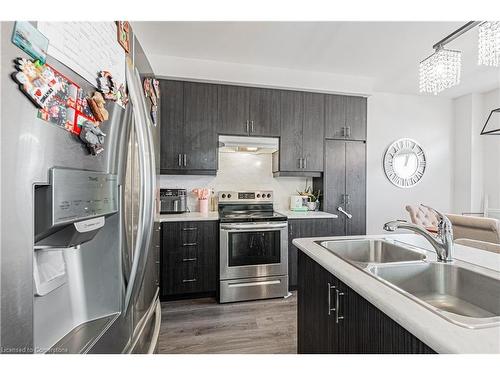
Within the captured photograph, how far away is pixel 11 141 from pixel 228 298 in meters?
2.62

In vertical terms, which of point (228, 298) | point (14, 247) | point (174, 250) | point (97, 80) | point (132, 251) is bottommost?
point (228, 298)

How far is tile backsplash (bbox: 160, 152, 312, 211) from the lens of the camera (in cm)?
329

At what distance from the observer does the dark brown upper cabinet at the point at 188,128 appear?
115 inches

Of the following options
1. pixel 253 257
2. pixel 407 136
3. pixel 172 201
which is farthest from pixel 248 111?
pixel 407 136

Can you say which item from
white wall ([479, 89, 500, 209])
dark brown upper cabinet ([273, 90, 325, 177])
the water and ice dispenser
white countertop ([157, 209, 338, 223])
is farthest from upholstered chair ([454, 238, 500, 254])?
white wall ([479, 89, 500, 209])

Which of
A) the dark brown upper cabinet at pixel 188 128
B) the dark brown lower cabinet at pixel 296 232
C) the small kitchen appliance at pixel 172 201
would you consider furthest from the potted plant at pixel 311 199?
the small kitchen appliance at pixel 172 201

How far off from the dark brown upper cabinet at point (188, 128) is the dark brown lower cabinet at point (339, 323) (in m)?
1.87

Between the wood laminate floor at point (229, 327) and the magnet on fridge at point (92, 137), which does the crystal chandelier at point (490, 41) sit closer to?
the magnet on fridge at point (92, 137)

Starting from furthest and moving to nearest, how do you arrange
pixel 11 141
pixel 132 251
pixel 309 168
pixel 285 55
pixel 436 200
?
pixel 436 200 → pixel 309 168 → pixel 285 55 → pixel 132 251 → pixel 11 141

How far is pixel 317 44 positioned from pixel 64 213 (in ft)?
9.38

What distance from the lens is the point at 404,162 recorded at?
4.05m
